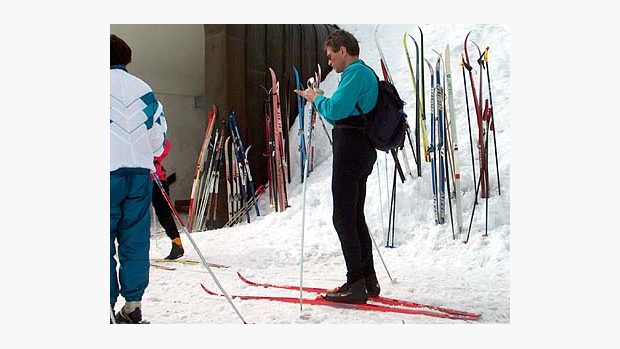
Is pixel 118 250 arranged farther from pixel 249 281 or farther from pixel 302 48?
pixel 302 48

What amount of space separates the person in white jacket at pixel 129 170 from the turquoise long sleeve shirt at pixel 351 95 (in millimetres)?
521

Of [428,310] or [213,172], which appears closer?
[428,310]

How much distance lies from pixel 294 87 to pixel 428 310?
6.28 ft

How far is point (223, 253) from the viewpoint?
2.40 m

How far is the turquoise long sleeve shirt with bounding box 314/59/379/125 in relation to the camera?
1658 mm

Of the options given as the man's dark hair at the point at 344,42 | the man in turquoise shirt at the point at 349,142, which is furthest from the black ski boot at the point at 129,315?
the man's dark hair at the point at 344,42

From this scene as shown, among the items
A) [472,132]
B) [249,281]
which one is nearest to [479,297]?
[249,281]

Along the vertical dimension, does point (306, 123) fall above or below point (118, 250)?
above

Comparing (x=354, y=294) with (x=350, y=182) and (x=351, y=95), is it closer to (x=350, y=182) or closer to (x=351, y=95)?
(x=350, y=182)

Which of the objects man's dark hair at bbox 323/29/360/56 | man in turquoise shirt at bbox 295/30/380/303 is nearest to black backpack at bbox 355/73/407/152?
man in turquoise shirt at bbox 295/30/380/303

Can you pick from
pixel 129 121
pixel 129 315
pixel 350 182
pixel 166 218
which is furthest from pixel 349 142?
pixel 166 218

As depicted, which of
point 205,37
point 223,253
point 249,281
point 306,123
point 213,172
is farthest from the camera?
point 306,123

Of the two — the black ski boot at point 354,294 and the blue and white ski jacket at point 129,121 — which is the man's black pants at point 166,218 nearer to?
the blue and white ski jacket at point 129,121

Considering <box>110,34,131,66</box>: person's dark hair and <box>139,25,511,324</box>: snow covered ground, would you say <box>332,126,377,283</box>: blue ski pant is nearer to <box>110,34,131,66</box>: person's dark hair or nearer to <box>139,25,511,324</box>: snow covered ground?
<box>139,25,511,324</box>: snow covered ground
